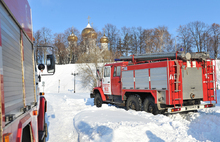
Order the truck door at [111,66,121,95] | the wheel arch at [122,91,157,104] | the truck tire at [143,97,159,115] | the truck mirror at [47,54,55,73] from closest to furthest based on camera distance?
the truck mirror at [47,54,55,73] < the wheel arch at [122,91,157,104] < the truck tire at [143,97,159,115] < the truck door at [111,66,121,95]

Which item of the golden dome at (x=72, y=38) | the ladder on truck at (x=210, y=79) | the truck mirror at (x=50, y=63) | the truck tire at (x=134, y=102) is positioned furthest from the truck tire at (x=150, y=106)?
the golden dome at (x=72, y=38)

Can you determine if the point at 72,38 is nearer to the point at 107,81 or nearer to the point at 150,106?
the point at 107,81

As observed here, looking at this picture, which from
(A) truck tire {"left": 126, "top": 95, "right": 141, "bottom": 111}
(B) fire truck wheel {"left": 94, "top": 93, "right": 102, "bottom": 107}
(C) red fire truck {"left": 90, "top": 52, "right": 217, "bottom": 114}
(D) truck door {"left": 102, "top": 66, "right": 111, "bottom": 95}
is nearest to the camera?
(C) red fire truck {"left": 90, "top": 52, "right": 217, "bottom": 114}

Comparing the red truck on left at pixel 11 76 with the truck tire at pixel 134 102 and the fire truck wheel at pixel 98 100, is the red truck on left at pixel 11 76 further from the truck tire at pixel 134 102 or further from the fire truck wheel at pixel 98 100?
the fire truck wheel at pixel 98 100

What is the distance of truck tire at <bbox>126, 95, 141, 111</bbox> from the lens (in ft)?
32.9

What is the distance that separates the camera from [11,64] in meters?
2.35

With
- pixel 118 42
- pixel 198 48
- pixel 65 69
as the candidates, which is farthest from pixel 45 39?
pixel 198 48

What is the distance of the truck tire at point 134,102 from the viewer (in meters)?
10.0

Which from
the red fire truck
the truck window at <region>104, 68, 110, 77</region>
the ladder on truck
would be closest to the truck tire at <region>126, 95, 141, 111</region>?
the red fire truck

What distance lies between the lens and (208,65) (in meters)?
9.20

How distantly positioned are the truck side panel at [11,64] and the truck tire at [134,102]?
25.7 feet

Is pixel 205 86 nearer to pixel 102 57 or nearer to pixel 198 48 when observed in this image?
pixel 102 57

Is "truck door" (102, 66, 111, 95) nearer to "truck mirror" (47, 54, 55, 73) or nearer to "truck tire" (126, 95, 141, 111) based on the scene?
"truck tire" (126, 95, 141, 111)

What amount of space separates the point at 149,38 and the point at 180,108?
50.7 m
